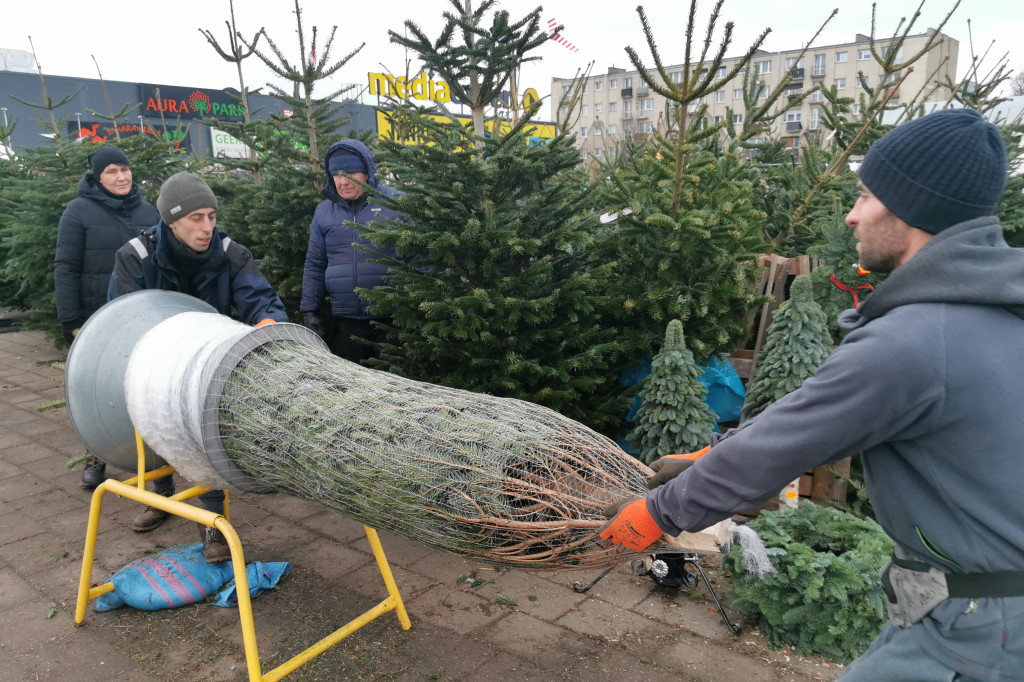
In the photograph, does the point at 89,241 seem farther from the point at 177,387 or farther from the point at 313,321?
the point at 177,387

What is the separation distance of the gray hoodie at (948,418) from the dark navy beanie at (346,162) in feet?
12.2

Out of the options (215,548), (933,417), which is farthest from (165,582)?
(933,417)

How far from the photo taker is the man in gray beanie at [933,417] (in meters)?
1.31

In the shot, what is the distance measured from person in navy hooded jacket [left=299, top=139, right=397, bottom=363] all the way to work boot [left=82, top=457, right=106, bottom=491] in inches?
66.2

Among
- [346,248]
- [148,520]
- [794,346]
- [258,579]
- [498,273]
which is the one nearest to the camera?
[258,579]

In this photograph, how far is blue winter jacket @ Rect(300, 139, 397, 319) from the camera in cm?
455

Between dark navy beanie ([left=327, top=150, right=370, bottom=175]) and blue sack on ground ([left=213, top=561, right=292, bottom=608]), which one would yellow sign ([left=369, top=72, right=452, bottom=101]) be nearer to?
dark navy beanie ([left=327, top=150, right=370, bottom=175])

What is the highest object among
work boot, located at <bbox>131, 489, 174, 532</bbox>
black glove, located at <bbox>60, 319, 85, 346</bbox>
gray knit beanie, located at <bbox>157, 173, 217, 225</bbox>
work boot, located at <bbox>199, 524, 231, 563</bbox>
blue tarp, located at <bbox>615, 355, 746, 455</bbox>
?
gray knit beanie, located at <bbox>157, 173, 217, 225</bbox>

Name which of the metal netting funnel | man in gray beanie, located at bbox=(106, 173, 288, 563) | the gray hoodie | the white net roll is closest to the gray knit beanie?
man in gray beanie, located at bbox=(106, 173, 288, 563)

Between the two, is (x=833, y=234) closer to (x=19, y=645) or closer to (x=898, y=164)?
(x=898, y=164)

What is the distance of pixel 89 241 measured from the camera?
16.2 ft

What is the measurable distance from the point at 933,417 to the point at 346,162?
13.0 feet

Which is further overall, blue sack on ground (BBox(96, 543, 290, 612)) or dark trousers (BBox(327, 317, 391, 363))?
dark trousers (BBox(327, 317, 391, 363))

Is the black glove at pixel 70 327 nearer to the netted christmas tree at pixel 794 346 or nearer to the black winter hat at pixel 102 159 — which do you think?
the black winter hat at pixel 102 159
